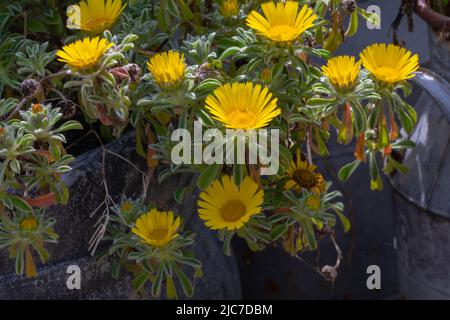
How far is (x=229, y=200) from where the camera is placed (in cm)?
109

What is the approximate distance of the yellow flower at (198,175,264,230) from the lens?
1.07m

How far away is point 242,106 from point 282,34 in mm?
115

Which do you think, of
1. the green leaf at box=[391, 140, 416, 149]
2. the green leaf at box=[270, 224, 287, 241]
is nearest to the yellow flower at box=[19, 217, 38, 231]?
the green leaf at box=[270, 224, 287, 241]

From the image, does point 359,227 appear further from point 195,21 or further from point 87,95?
point 87,95

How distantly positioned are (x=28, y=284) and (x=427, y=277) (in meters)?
0.74

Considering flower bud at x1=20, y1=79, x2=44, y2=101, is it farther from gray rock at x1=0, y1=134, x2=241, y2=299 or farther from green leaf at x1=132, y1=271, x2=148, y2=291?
green leaf at x1=132, y1=271, x2=148, y2=291

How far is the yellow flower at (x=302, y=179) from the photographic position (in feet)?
3.90

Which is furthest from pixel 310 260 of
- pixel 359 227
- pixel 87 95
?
pixel 87 95

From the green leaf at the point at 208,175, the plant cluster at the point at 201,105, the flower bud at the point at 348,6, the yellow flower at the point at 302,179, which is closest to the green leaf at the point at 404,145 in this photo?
the plant cluster at the point at 201,105

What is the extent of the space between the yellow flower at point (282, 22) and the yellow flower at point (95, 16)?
216 mm

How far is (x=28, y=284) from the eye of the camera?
116 centimetres

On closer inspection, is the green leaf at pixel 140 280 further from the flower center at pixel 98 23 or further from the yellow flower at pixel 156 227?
the flower center at pixel 98 23

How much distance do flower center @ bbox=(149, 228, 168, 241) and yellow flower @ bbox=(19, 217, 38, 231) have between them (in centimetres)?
16

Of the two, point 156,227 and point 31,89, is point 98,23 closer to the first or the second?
point 31,89
